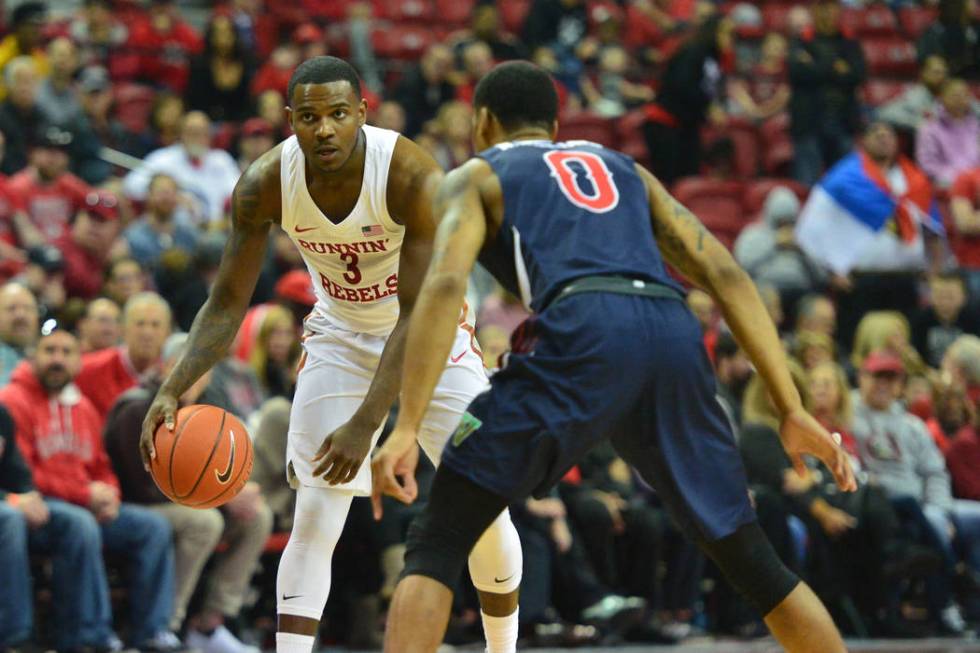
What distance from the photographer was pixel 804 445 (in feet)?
14.9

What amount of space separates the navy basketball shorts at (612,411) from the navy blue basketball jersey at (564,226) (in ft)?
0.35

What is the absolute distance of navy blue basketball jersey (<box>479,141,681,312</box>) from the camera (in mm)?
4465

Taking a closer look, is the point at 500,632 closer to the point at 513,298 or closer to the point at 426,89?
the point at 513,298

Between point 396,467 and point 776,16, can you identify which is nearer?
point 396,467

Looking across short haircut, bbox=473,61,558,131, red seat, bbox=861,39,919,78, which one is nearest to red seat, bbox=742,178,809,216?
red seat, bbox=861,39,919,78

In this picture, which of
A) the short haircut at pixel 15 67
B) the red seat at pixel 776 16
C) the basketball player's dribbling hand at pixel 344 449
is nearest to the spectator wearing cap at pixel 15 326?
the short haircut at pixel 15 67

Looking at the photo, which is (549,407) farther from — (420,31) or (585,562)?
(420,31)

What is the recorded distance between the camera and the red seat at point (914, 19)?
1794 centimetres

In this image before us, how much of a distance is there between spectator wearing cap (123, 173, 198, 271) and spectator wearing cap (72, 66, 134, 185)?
46.0 inches

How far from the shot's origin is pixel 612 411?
4348 millimetres

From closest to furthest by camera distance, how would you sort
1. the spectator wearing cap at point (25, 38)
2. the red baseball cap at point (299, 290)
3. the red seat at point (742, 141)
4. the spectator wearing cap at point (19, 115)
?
the red baseball cap at point (299, 290) < the spectator wearing cap at point (19, 115) < the spectator wearing cap at point (25, 38) < the red seat at point (742, 141)

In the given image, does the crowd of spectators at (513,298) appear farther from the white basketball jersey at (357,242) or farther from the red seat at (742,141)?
the white basketball jersey at (357,242)

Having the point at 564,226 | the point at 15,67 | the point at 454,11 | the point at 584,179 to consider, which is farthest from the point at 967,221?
the point at 564,226

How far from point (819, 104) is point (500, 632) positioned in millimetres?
10491
